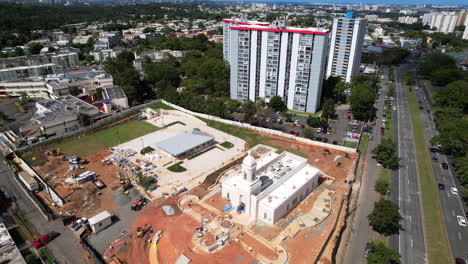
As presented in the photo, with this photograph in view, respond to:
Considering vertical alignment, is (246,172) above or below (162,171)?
above

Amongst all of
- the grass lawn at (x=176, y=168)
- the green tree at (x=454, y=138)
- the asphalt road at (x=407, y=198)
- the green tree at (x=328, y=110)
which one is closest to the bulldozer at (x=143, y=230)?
the grass lawn at (x=176, y=168)

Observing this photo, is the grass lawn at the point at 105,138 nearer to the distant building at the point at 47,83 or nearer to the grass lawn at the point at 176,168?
the grass lawn at the point at 176,168

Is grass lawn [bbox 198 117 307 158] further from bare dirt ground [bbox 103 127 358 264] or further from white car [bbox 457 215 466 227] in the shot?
white car [bbox 457 215 466 227]

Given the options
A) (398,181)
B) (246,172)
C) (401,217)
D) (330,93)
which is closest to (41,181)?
(246,172)

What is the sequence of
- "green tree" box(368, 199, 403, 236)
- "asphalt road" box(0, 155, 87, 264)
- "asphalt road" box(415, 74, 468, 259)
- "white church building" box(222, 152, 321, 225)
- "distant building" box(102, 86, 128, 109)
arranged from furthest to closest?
"distant building" box(102, 86, 128, 109)
"white church building" box(222, 152, 321, 225)
"green tree" box(368, 199, 403, 236)
"asphalt road" box(415, 74, 468, 259)
"asphalt road" box(0, 155, 87, 264)

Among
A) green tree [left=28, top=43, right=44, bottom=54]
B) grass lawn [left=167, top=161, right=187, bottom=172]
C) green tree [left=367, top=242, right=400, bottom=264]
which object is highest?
green tree [left=28, top=43, right=44, bottom=54]

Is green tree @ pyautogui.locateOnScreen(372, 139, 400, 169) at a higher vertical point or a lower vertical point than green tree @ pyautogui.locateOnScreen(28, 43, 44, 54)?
lower

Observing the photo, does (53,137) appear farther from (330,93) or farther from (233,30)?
(330,93)

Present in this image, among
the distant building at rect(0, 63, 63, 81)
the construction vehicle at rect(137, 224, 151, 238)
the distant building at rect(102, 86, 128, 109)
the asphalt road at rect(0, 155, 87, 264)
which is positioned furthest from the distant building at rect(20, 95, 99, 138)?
the construction vehicle at rect(137, 224, 151, 238)
